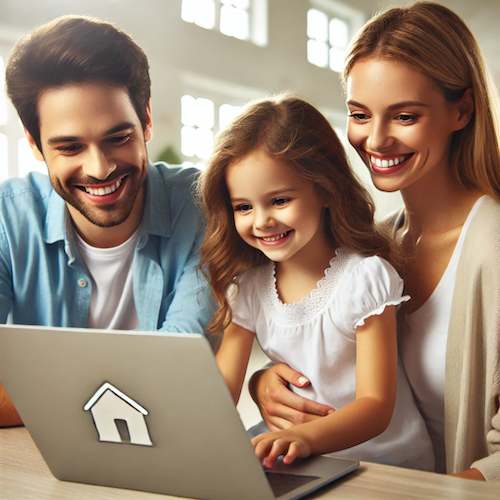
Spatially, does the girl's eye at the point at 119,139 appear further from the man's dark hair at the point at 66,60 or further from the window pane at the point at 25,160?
the window pane at the point at 25,160

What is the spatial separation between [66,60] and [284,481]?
113cm

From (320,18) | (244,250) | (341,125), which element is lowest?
(244,250)

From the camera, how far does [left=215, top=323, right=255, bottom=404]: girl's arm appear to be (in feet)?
4.27

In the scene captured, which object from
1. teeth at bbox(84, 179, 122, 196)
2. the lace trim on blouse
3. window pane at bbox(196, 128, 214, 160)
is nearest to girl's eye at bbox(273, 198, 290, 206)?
the lace trim on blouse

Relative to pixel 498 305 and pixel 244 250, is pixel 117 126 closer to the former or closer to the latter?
pixel 244 250

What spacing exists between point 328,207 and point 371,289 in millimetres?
223

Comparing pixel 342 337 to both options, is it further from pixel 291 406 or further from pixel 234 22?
pixel 234 22

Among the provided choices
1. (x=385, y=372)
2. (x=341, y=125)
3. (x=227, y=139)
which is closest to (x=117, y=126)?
(x=227, y=139)

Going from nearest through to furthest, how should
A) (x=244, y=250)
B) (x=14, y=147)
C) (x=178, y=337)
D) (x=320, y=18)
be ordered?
(x=178, y=337) < (x=244, y=250) < (x=320, y=18) < (x=14, y=147)

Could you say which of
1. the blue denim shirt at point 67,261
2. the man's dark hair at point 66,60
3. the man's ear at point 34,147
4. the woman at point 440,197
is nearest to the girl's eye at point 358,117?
the woman at point 440,197

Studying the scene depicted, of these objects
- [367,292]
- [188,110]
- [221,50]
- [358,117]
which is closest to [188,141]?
[188,110]

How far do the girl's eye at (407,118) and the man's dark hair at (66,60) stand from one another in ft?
2.29

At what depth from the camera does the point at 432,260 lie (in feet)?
4.20

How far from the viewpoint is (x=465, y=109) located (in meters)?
1.25
